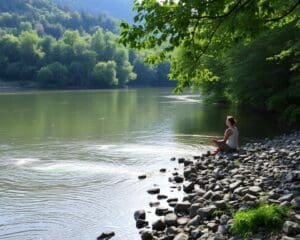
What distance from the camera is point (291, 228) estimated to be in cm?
905

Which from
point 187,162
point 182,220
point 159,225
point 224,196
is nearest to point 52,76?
point 187,162

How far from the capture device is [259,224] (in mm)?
9805

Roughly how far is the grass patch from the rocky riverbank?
0.42ft

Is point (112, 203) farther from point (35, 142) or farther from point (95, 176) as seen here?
point (35, 142)

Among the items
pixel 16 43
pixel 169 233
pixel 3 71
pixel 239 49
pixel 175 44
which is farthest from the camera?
pixel 16 43

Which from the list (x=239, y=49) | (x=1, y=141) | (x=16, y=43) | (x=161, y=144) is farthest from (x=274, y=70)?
(x=16, y=43)

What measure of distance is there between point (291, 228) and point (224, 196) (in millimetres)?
4886

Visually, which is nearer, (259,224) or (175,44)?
(175,44)

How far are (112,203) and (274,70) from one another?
25796mm

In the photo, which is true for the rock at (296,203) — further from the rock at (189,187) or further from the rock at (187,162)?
the rock at (187,162)

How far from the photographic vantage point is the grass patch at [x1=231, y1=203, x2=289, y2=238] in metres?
9.63

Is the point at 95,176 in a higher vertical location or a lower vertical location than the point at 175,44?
lower

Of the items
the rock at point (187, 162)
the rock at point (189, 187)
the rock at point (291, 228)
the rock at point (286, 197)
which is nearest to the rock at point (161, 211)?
the rock at point (189, 187)

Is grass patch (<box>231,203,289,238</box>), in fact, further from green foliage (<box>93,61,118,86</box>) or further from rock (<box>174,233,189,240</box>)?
green foliage (<box>93,61,118,86</box>)
